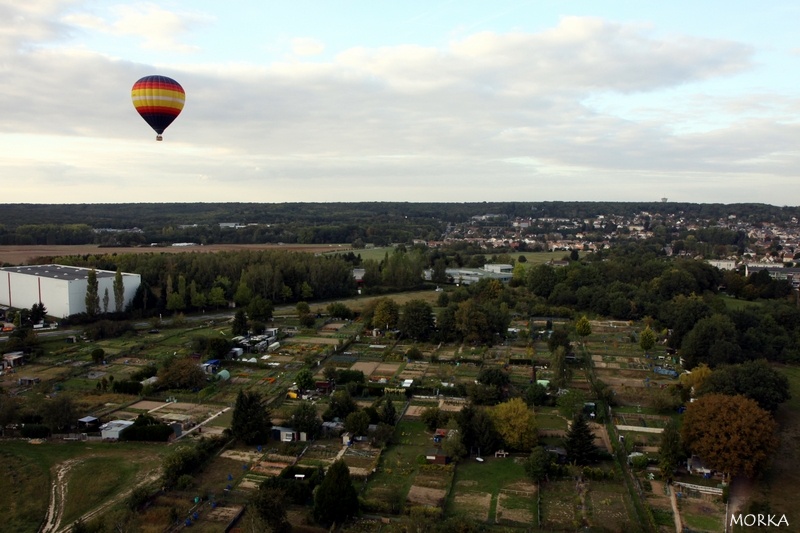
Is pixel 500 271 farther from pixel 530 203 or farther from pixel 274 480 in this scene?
pixel 530 203

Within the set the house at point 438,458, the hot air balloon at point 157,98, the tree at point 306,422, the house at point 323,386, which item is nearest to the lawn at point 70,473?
the tree at point 306,422

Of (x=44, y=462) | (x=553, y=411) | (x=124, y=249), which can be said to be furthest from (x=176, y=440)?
(x=124, y=249)

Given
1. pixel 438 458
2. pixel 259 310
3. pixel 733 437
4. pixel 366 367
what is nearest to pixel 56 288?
pixel 259 310

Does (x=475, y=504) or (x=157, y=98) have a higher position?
(x=157, y=98)

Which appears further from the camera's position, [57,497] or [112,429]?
[112,429]

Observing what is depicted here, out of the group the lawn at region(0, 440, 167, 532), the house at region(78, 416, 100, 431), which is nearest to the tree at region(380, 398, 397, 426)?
the lawn at region(0, 440, 167, 532)

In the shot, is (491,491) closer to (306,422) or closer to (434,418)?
(434,418)

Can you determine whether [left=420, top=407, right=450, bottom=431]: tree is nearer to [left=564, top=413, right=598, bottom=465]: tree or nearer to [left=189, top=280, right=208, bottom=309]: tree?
[left=564, top=413, right=598, bottom=465]: tree
